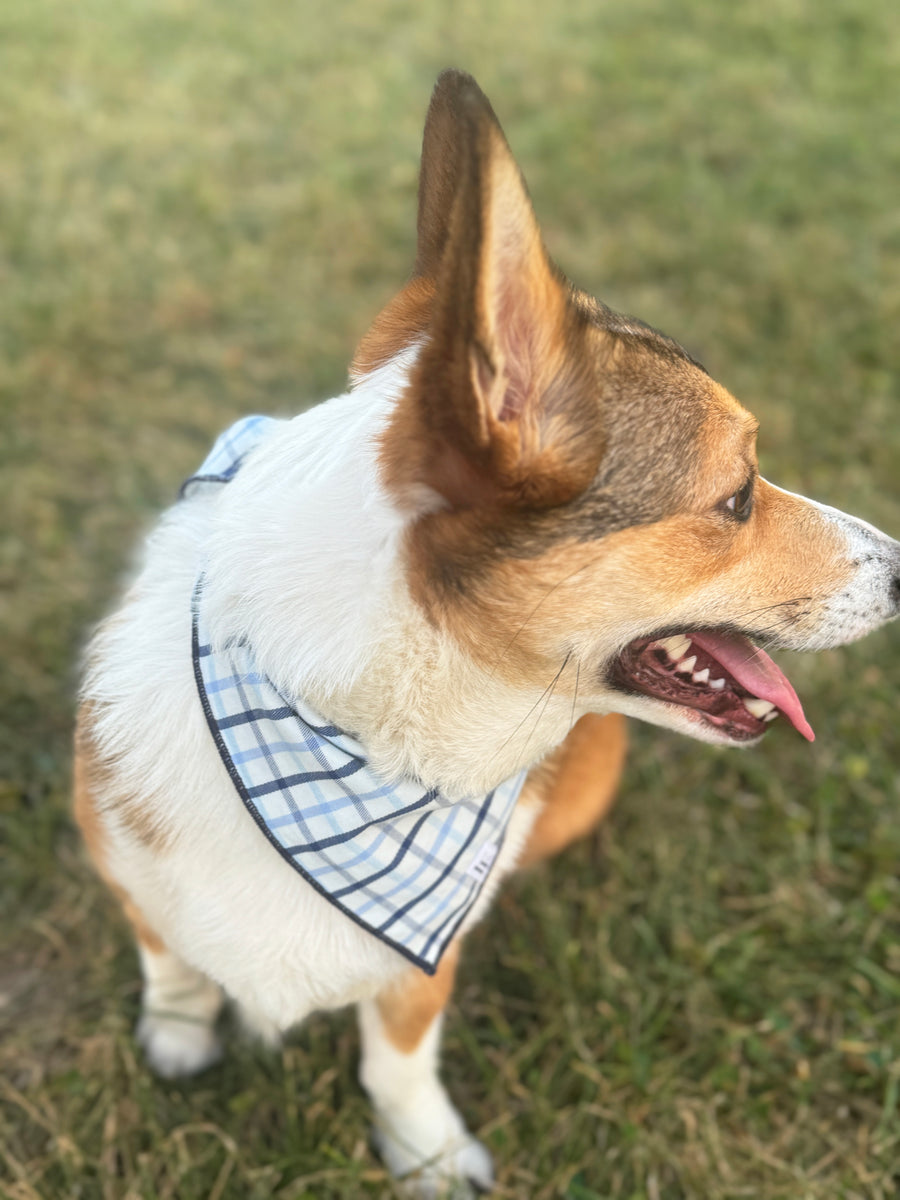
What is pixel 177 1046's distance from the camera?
227 centimetres

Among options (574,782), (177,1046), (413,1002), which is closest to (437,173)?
(574,782)

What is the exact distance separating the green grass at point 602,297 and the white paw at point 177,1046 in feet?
0.16

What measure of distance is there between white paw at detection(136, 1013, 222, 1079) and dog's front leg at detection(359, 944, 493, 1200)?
40 centimetres

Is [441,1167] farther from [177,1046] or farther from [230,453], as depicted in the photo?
[230,453]

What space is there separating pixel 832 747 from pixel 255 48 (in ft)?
17.7

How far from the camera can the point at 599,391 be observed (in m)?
1.37

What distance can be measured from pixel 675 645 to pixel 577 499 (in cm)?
44

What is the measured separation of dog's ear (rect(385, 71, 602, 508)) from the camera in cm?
101

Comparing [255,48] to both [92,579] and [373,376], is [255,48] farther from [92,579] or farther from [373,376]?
[373,376]

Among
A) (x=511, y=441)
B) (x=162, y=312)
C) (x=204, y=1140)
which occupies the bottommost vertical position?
(x=204, y=1140)

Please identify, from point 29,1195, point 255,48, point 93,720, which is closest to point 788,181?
point 255,48

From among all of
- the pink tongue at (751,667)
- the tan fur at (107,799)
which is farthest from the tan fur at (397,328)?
the tan fur at (107,799)

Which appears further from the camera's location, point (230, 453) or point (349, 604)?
point (230, 453)

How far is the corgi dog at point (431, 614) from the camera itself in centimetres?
126
